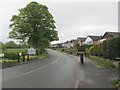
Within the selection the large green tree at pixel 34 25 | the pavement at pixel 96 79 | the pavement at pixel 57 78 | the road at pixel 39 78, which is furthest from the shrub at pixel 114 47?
the large green tree at pixel 34 25

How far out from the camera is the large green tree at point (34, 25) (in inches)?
2121

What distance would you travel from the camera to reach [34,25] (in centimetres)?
5491

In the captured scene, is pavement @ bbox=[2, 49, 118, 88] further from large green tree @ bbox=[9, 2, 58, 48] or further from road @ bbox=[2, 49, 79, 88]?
large green tree @ bbox=[9, 2, 58, 48]

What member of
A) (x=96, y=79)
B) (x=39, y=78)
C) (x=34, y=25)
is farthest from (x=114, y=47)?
(x=34, y=25)

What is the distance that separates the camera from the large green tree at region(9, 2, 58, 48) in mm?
53875

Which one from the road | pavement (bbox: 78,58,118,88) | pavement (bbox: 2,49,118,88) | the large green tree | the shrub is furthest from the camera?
the large green tree

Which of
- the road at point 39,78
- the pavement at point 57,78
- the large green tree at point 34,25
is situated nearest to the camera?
the pavement at point 57,78

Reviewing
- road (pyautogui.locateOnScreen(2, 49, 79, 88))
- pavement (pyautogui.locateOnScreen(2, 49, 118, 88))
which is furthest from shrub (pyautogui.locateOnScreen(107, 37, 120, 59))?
road (pyautogui.locateOnScreen(2, 49, 79, 88))

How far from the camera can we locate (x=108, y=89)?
1050cm

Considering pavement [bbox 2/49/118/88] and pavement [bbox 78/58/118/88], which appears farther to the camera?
pavement [bbox 2/49/118/88]

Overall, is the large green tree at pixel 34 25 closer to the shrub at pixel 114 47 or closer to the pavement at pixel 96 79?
the shrub at pixel 114 47

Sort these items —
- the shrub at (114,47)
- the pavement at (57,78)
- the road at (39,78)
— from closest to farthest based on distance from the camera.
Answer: the pavement at (57,78) → the road at (39,78) → the shrub at (114,47)

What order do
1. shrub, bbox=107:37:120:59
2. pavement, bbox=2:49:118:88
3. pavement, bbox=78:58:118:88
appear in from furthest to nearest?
shrub, bbox=107:37:120:59
pavement, bbox=2:49:118:88
pavement, bbox=78:58:118:88

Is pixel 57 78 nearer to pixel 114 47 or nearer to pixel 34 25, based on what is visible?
pixel 114 47
